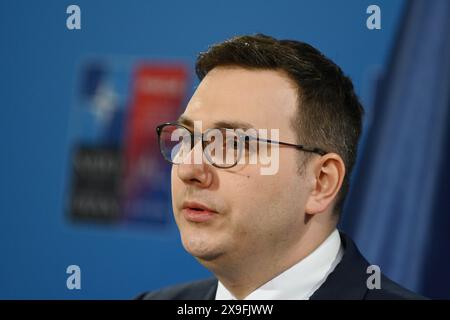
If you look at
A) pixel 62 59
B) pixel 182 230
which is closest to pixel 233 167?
pixel 182 230

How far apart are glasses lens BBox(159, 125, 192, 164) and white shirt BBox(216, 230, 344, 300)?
34cm

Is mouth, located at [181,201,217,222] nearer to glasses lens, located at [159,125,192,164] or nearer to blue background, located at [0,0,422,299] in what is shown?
glasses lens, located at [159,125,192,164]

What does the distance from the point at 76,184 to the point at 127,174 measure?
0.62 feet

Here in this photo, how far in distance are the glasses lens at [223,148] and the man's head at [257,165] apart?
0.06ft

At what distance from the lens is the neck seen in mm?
1438

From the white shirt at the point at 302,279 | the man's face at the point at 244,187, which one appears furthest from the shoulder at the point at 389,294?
the man's face at the point at 244,187

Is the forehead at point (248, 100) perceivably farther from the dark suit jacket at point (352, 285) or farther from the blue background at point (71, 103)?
the blue background at point (71, 103)

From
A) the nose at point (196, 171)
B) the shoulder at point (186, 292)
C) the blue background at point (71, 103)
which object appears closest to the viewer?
the nose at point (196, 171)

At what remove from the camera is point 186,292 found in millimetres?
1779

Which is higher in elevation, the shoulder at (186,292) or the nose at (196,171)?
the nose at (196,171)

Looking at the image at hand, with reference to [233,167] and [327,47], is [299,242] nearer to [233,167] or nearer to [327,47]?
[233,167]

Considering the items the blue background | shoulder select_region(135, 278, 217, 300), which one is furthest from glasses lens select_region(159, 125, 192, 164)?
the blue background

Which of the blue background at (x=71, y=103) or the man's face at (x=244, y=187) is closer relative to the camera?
the man's face at (x=244, y=187)

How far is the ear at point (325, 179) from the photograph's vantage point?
146cm
